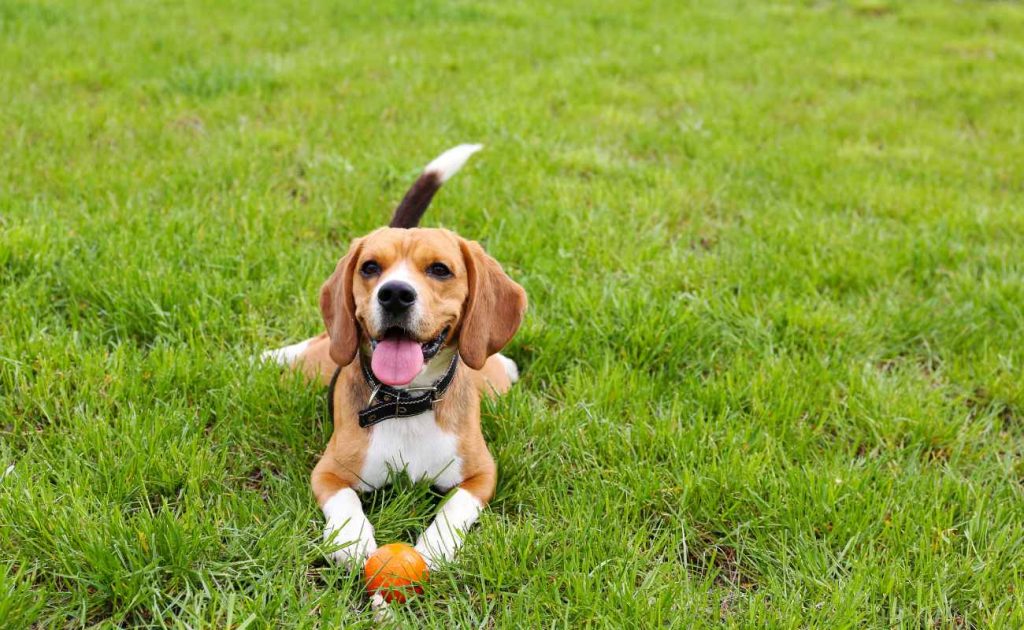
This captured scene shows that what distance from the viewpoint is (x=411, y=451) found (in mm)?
3180

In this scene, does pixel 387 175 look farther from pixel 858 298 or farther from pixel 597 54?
pixel 597 54

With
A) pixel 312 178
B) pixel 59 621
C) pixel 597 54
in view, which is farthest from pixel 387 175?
pixel 597 54

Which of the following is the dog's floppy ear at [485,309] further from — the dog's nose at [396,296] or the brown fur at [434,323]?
the dog's nose at [396,296]

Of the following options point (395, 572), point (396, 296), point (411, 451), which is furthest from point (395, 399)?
point (395, 572)

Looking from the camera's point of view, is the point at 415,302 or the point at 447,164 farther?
the point at 447,164

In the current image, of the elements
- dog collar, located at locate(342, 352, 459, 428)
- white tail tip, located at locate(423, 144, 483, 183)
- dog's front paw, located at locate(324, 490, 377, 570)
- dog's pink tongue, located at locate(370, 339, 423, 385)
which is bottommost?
dog's front paw, located at locate(324, 490, 377, 570)

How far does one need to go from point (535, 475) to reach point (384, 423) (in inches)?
25.4

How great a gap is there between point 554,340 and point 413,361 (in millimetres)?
1325

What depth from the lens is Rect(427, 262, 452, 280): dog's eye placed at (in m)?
3.16

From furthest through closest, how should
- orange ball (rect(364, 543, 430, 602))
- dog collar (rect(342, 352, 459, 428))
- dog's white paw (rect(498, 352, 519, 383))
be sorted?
dog's white paw (rect(498, 352, 519, 383)) < dog collar (rect(342, 352, 459, 428)) < orange ball (rect(364, 543, 430, 602))

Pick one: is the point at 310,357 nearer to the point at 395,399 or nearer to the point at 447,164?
the point at 395,399

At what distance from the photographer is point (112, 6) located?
10.5m

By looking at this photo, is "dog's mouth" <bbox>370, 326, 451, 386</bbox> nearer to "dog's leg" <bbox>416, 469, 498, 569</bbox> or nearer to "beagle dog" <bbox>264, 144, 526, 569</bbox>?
"beagle dog" <bbox>264, 144, 526, 569</bbox>

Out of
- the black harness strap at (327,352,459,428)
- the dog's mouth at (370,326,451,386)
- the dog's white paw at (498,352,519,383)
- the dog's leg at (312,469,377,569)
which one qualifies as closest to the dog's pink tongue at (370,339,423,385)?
the dog's mouth at (370,326,451,386)
